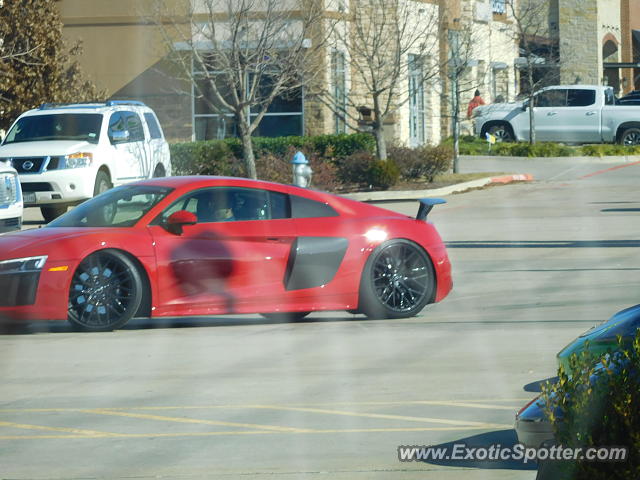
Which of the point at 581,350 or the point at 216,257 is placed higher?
the point at 216,257

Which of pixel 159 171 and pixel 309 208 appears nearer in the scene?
pixel 309 208

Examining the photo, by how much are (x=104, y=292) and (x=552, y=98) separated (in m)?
31.4

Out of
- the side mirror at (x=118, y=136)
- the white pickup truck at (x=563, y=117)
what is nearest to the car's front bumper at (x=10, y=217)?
the side mirror at (x=118, y=136)

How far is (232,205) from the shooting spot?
1127 cm

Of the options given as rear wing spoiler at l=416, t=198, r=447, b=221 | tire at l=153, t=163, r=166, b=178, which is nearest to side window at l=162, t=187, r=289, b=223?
rear wing spoiler at l=416, t=198, r=447, b=221

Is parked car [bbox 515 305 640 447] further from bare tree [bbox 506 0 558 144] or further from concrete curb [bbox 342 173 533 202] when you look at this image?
bare tree [bbox 506 0 558 144]

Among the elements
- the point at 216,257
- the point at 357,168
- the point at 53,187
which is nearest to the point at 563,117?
the point at 357,168

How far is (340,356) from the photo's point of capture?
9.50 meters

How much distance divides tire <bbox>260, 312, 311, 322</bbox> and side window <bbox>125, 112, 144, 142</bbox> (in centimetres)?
1293

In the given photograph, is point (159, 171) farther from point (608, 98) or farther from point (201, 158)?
point (608, 98)

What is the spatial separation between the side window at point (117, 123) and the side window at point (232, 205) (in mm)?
12748

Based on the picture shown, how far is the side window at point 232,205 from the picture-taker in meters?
11.2

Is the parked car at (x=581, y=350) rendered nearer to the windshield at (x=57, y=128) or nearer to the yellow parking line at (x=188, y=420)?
the yellow parking line at (x=188, y=420)

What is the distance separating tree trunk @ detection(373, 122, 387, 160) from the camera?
28.9 metres
